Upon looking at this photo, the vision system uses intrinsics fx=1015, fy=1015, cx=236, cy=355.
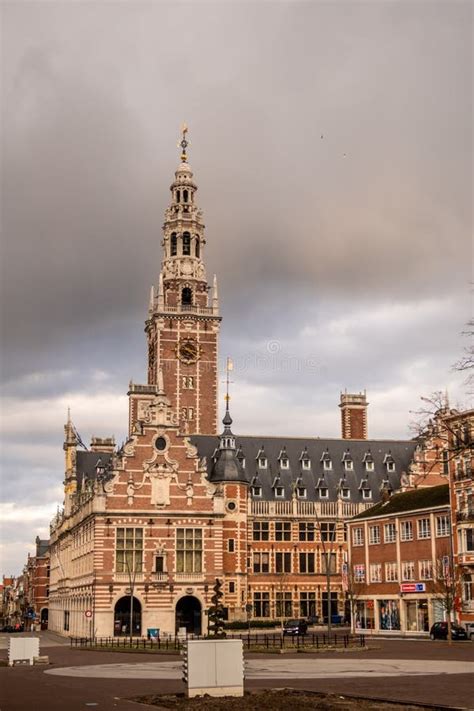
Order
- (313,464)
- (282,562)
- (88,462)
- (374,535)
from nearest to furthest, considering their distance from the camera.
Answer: (374,535) < (282,562) < (313,464) < (88,462)

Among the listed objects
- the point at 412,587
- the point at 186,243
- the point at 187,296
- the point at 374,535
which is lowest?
the point at 412,587

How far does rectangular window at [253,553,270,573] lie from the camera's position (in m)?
102

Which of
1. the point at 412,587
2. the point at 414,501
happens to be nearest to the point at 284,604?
the point at 414,501

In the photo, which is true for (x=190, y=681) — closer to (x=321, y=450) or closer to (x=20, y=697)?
(x=20, y=697)

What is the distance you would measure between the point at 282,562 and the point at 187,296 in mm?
37256

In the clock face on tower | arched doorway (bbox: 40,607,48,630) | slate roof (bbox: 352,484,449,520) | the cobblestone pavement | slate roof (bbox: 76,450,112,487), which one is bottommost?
→ arched doorway (bbox: 40,607,48,630)

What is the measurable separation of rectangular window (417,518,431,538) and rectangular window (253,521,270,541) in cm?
2615

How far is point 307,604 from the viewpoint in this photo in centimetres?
10250

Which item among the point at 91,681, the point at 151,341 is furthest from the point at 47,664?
the point at 151,341

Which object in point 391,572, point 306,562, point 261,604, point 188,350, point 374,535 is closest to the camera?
point 391,572

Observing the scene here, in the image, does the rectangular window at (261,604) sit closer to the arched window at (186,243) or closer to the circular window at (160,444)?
the circular window at (160,444)

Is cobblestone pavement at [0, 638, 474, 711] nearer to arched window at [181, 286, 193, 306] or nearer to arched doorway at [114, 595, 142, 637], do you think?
arched doorway at [114, 595, 142, 637]

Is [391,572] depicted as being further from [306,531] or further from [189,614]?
[306,531]

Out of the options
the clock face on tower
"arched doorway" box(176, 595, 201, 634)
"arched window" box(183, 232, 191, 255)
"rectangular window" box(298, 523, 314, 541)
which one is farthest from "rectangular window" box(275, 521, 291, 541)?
"arched window" box(183, 232, 191, 255)
